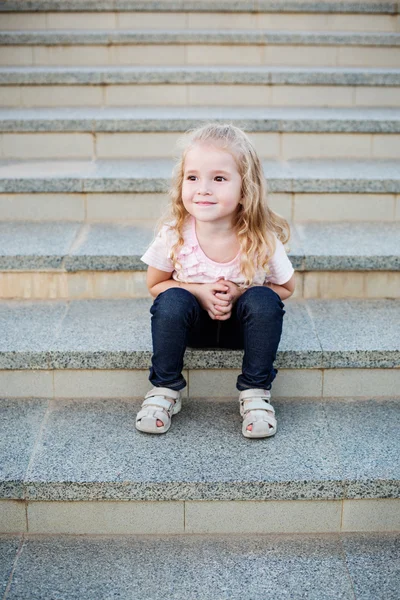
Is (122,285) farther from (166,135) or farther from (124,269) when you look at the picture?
(166,135)

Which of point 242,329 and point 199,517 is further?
point 242,329

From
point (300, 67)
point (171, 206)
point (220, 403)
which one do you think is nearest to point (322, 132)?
point (300, 67)

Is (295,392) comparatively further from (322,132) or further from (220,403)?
(322,132)

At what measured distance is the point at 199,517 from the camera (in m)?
1.92

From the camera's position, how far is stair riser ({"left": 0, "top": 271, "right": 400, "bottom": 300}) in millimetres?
2641

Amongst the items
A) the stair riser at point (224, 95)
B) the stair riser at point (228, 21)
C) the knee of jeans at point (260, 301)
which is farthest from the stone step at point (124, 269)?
the stair riser at point (228, 21)

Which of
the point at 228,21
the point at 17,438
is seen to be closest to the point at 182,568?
the point at 17,438

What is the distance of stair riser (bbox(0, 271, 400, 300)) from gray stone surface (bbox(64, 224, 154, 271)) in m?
0.03

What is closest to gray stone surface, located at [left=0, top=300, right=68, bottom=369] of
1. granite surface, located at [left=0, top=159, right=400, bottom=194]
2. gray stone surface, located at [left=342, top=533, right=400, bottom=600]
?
granite surface, located at [left=0, top=159, right=400, bottom=194]

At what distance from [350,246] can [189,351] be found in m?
0.84

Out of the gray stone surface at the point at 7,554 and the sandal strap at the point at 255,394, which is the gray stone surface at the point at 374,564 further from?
the gray stone surface at the point at 7,554

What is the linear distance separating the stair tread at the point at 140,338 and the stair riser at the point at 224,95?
165cm

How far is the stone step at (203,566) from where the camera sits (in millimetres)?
1707

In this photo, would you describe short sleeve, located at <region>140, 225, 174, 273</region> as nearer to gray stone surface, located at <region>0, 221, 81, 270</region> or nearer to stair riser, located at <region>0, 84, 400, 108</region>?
gray stone surface, located at <region>0, 221, 81, 270</region>
